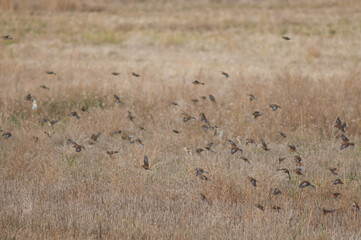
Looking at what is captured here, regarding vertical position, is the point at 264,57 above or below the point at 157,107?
below

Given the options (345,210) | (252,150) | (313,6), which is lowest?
(313,6)

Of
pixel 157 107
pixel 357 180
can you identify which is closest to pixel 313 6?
pixel 157 107

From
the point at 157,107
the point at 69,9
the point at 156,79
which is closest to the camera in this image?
the point at 157,107

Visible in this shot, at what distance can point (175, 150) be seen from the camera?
5.98 meters

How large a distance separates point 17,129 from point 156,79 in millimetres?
4236

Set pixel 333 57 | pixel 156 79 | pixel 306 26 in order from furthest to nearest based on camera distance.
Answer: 1. pixel 306 26
2. pixel 333 57
3. pixel 156 79

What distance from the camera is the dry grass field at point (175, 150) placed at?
12.6 feet

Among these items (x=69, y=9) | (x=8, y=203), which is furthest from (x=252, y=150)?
(x=69, y=9)

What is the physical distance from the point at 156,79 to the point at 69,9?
48.9 feet

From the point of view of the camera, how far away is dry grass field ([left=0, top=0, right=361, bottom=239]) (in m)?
3.83

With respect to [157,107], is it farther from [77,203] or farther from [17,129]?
[77,203]

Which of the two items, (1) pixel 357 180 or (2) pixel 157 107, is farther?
(2) pixel 157 107

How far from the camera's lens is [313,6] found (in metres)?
26.8

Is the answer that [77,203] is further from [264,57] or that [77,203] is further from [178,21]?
[178,21]
